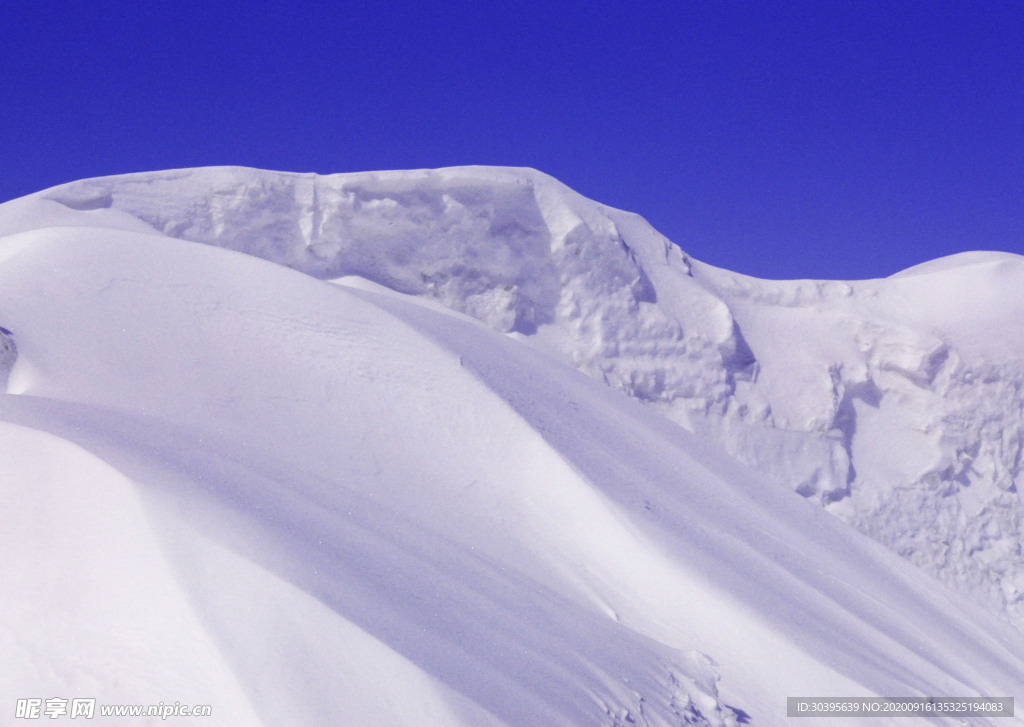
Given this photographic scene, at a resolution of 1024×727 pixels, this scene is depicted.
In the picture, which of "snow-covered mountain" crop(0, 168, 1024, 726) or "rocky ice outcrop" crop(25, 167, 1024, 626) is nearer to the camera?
"snow-covered mountain" crop(0, 168, 1024, 726)

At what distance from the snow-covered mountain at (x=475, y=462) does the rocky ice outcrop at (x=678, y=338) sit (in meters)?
0.05

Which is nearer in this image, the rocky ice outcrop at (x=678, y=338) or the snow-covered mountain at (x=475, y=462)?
the snow-covered mountain at (x=475, y=462)

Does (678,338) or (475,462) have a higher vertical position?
(678,338)

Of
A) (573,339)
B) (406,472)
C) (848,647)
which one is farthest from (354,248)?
(848,647)

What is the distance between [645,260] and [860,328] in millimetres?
3619

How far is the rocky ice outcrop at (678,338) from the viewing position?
1223 centimetres

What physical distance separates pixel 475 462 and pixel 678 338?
21.0 feet

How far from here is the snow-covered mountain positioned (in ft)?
13.9

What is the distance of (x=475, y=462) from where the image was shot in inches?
283

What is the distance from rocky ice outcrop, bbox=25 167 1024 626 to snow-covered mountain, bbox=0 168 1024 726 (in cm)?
5

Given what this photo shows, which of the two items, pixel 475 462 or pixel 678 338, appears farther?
pixel 678 338

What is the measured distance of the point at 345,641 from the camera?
414cm

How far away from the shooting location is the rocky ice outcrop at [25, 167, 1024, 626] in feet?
40.1

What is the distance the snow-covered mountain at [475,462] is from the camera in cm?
425
